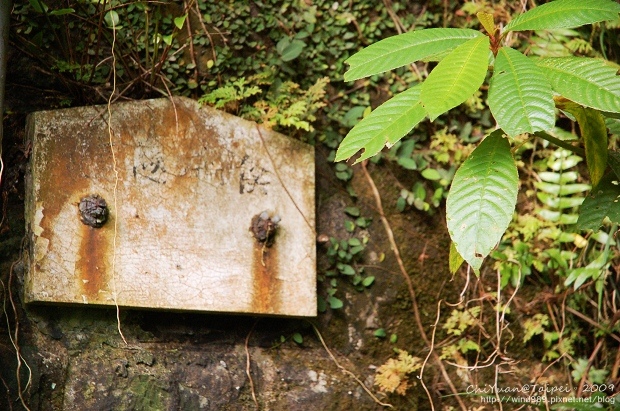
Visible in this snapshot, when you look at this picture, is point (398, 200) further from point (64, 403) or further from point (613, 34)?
point (64, 403)

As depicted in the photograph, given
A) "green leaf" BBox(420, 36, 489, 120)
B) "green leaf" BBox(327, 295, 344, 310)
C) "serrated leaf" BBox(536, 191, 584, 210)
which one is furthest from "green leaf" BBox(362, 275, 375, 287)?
"green leaf" BBox(420, 36, 489, 120)

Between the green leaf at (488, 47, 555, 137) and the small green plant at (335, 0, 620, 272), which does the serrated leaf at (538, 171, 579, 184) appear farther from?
the green leaf at (488, 47, 555, 137)

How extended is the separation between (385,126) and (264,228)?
3.19 feet

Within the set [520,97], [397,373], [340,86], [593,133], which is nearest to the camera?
[520,97]

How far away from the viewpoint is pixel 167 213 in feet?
8.26

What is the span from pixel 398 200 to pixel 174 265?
1.17 meters

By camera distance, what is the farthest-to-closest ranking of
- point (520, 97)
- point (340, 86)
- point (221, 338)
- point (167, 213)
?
point (340, 86) < point (221, 338) < point (167, 213) < point (520, 97)

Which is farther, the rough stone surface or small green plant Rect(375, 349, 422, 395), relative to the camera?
small green plant Rect(375, 349, 422, 395)

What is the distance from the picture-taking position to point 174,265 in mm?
2480

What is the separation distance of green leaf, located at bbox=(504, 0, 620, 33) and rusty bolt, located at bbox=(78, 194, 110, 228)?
1.63 m

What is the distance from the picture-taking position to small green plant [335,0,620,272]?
1.61 m

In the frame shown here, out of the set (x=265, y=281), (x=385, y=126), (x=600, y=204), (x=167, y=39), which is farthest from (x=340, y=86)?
(x=600, y=204)

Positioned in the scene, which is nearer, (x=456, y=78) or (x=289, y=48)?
(x=456, y=78)

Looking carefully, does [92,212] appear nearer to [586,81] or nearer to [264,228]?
[264,228]
